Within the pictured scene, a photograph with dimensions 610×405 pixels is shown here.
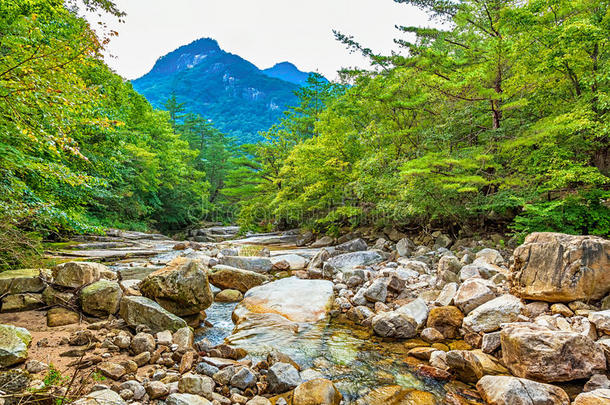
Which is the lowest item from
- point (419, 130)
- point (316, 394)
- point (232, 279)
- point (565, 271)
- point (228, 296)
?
point (228, 296)

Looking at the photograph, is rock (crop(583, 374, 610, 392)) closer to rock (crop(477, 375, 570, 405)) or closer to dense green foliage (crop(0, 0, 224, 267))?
rock (crop(477, 375, 570, 405))

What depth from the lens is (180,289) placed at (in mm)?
4430

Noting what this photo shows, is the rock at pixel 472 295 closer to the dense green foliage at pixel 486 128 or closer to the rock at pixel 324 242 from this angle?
the dense green foliage at pixel 486 128

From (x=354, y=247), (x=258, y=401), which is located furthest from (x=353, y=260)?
(x=258, y=401)

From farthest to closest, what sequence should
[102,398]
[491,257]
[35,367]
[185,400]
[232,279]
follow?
1. [232,279]
2. [491,257]
3. [35,367]
4. [185,400]
5. [102,398]

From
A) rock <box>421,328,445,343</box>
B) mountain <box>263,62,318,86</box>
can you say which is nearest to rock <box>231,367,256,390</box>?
rock <box>421,328,445,343</box>

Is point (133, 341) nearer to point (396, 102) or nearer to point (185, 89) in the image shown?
point (396, 102)

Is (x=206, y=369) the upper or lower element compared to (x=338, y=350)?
upper

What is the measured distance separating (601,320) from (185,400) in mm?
4554

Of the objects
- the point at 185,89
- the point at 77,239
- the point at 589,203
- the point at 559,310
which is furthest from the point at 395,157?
the point at 185,89

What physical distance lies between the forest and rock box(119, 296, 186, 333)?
1425 millimetres

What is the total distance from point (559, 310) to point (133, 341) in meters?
5.42

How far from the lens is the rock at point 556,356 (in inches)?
114

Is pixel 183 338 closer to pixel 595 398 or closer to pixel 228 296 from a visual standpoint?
pixel 228 296
